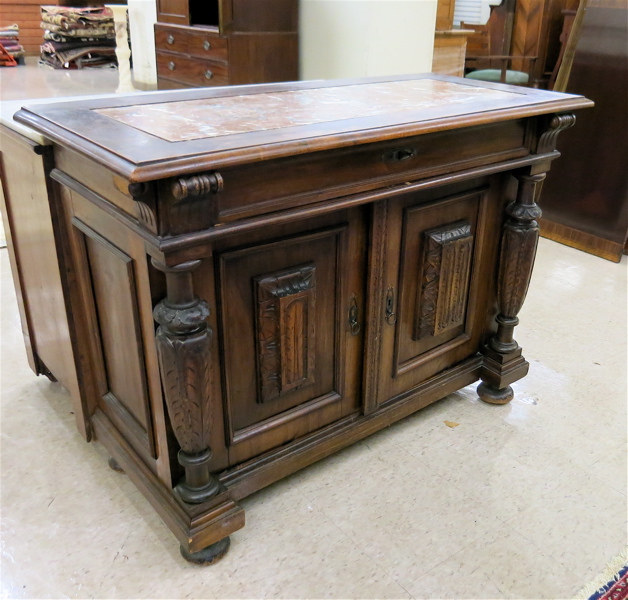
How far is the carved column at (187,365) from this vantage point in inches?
45.9

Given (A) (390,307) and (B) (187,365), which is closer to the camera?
(B) (187,365)

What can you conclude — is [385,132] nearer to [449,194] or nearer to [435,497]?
[449,194]

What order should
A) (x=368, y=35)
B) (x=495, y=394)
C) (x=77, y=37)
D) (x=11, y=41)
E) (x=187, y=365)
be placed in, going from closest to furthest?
(x=187, y=365) → (x=495, y=394) → (x=368, y=35) → (x=77, y=37) → (x=11, y=41)

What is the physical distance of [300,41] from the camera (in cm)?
296

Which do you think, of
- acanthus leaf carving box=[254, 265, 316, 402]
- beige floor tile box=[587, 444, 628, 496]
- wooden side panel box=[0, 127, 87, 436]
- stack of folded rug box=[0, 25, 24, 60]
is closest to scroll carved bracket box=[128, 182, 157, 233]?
acanthus leaf carving box=[254, 265, 316, 402]

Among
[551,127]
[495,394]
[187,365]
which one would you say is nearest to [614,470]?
[495,394]

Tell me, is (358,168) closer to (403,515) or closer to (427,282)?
(427,282)

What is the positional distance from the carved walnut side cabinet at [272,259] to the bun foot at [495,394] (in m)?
0.15

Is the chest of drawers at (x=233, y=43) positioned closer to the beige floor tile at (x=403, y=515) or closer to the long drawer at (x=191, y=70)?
the long drawer at (x=191, y=70)

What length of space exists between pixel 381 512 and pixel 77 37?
22.9 ft

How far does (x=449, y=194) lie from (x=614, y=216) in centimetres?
184

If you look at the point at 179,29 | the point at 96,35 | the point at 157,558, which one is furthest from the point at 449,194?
the point at 96,35

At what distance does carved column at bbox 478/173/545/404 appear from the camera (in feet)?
5.71

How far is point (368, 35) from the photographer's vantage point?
104 inches
